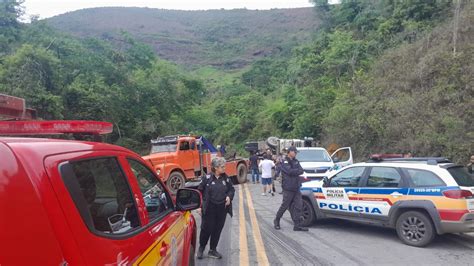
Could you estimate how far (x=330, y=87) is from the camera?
1280 inches

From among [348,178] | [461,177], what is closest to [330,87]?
[348,178]

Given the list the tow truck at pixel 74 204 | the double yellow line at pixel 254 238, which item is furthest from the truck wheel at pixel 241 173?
the tow truck at pixel 74 204

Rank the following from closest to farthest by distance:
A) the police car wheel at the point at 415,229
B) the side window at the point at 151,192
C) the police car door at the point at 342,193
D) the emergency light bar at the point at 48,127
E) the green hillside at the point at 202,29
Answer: the emergency light bar at the point at 48,127
the side window at the point at 151,192
the police car wheel at the point at 415,229
the police car door at the point at 342,193
the green hillside at the point at 202,29

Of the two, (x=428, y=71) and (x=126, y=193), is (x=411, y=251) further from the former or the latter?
(x=428, y=71)

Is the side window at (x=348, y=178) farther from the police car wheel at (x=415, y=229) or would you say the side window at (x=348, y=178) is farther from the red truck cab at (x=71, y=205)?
the red truck cab at (x=71, y=205)

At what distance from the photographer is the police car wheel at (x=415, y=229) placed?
7645mm

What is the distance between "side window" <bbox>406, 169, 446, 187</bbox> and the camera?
771 cm

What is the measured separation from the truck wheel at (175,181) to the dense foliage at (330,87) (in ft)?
31.8

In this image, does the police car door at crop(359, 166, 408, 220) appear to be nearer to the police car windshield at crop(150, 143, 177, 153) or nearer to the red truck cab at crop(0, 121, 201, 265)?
the red truck cab at crop(0, 121, 201, 265)

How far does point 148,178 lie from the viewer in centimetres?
371

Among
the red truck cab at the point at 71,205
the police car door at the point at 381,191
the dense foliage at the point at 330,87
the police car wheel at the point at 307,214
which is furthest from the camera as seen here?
the dense foliage at the point at 330,87

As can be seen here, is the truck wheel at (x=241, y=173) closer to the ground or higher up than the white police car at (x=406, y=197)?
closer to the ground

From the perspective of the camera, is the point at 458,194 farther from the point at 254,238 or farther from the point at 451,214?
the point at 254,238

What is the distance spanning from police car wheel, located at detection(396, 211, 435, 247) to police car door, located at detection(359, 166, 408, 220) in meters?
0.34
